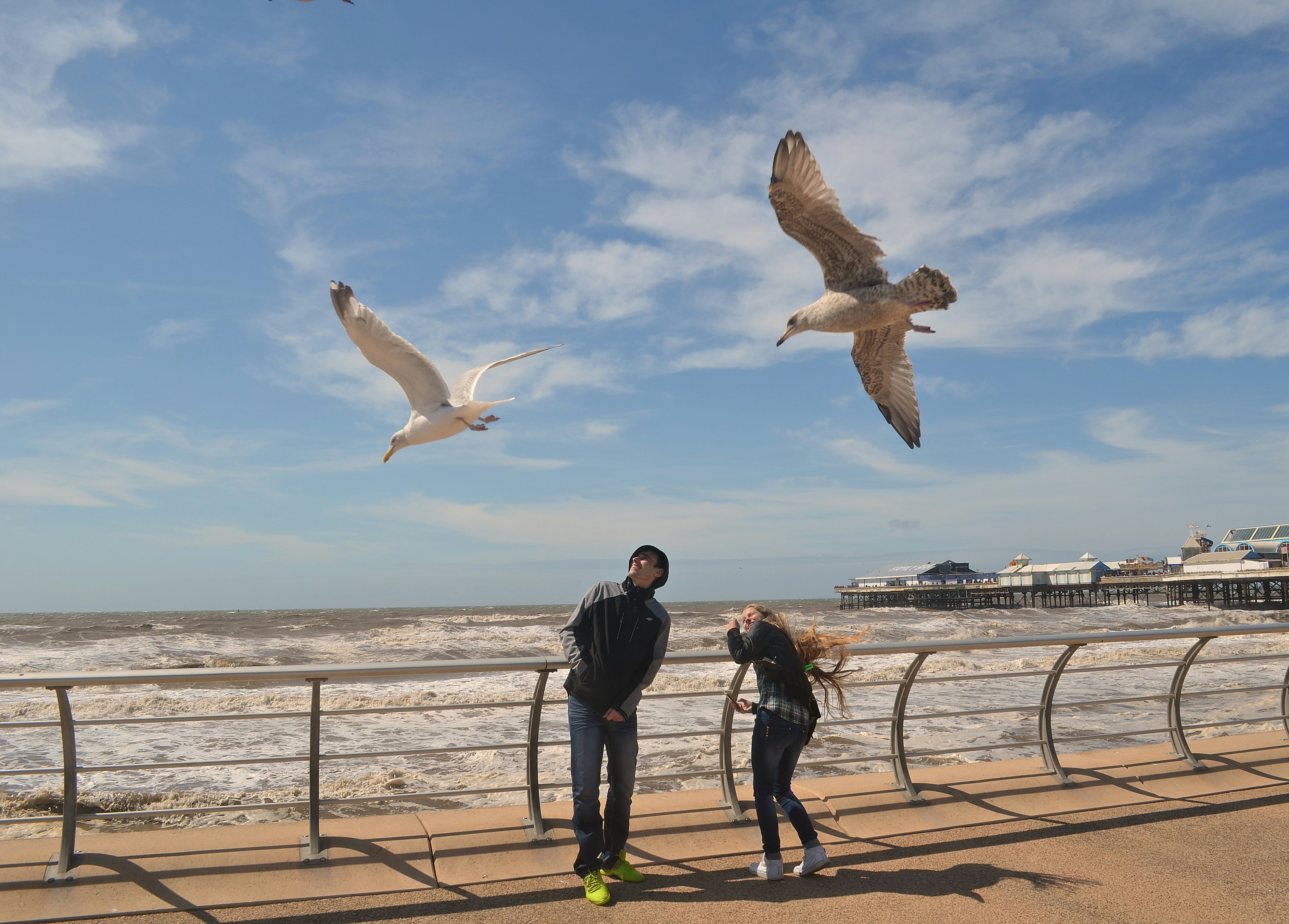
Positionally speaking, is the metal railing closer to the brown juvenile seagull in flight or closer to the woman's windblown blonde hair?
the woman's windblown blonde hair

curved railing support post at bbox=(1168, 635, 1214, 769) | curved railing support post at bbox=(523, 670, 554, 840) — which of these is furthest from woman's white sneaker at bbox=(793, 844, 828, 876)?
curved railing support post at bbox=(1168, 635, 1214, 769)

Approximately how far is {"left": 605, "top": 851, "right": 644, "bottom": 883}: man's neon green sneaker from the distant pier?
54.7 meters

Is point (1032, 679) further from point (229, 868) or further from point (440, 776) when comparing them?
point (229, 868)

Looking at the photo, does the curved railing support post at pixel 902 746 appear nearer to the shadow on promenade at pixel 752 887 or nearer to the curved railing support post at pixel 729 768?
the shadow on promenade at pixel 752 887

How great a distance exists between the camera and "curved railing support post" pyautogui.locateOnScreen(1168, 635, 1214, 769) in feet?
16.0

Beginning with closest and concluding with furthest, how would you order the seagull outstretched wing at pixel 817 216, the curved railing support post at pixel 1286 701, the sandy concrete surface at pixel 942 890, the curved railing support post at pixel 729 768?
the sandy concrete surface at pixel 942 890 → the curved railing support post at pixel 729 768 → the seagull outstretched wing at pixel 817 216 → the curved railing support post at pixel 1286 701

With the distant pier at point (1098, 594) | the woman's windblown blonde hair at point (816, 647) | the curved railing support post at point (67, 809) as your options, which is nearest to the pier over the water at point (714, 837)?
the curved railing support post at point (67, 809)

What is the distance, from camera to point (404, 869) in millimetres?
3406

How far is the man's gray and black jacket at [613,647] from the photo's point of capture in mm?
3410

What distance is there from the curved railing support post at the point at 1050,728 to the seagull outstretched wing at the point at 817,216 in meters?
2.35

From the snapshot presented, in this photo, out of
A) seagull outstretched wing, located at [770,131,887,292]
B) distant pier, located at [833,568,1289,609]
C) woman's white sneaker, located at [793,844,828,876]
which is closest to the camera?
woman's white sneaker, located at [793,844,828,876]

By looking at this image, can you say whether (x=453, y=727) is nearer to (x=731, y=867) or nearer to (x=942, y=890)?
(x=731, y=867)

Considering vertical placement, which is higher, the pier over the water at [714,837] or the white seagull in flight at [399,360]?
the white seagull in flight at [399,360]

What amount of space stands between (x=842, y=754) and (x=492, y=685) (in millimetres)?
8836
